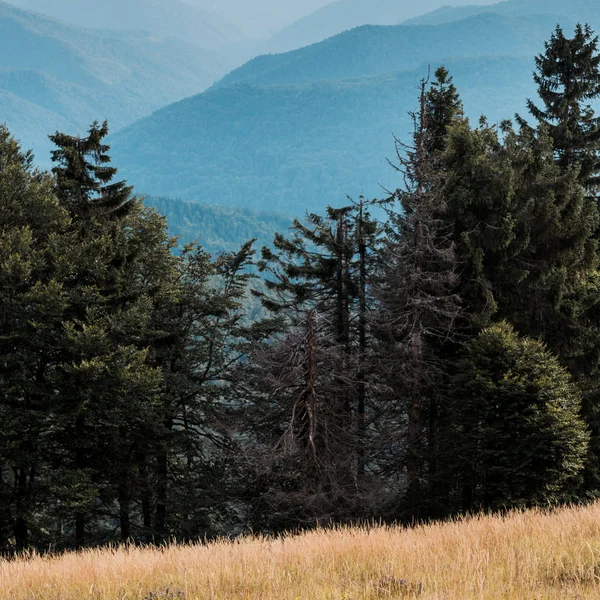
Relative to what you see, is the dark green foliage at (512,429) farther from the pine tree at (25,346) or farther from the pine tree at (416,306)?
the pine tree at (25,346)

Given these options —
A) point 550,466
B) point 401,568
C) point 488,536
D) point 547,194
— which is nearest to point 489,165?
point 547,194

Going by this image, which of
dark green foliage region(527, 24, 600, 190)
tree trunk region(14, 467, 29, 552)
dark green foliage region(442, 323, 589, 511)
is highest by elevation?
dark green foliage region(527, 24, 600, 190)

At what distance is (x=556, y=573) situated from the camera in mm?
5395

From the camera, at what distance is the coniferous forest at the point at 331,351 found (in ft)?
59.3

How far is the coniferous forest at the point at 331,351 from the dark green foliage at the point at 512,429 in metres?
0.06

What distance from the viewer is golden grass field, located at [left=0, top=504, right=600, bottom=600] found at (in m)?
5.09

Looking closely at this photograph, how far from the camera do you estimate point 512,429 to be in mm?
16891

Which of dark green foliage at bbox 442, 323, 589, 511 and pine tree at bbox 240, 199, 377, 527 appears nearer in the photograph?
dark green foliage at bbox 442, 323, 589, 511

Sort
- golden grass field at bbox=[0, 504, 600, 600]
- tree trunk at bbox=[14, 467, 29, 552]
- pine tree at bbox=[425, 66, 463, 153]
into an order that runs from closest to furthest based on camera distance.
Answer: golden grass field at bbox=[0, 504, 600, 600]
tree trunk at bbox=[14, 467, 29, 552]
pine tree at bbox=[425, 66, 463, 153]

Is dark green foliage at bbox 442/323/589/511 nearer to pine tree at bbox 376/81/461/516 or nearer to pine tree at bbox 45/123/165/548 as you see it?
pine tree at bbox 376/81/461/516

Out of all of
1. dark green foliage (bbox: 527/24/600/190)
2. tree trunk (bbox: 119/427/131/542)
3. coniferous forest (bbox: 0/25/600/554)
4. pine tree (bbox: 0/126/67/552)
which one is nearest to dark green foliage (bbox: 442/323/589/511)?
coniferous forest (bbox: 0/25/600/554)

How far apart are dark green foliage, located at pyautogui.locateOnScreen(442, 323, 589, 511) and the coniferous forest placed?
2.4 inches

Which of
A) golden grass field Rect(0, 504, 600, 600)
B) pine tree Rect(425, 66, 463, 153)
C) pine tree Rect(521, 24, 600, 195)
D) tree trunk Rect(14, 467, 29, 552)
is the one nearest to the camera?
golden grass field Rect(0, 504, 600, 600)

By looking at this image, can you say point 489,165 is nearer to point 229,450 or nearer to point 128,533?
point 229,450
